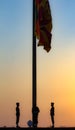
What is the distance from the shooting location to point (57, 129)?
25.6 metres

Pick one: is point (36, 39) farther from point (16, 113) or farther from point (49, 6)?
point (16, 113)

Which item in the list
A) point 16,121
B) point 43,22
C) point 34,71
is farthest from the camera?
point 16,121

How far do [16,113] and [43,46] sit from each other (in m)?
8.34

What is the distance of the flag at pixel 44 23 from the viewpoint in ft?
65.9

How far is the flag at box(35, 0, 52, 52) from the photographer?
20.1m

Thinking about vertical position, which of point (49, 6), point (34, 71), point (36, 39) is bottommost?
point (34, 71)

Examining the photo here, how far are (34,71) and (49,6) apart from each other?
3.32 meters

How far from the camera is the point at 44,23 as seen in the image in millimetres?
20562

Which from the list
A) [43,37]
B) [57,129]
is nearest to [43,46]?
[43,37]

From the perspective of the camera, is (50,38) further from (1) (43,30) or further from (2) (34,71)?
(2) (34,71)

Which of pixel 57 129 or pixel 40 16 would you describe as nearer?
pixel 40 16

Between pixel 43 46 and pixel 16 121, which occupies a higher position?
pixel 43 46

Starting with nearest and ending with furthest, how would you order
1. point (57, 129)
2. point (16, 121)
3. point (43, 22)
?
point (43, 22)
point (57, 129)
point (16, 121)

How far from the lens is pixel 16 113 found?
27812 mm
